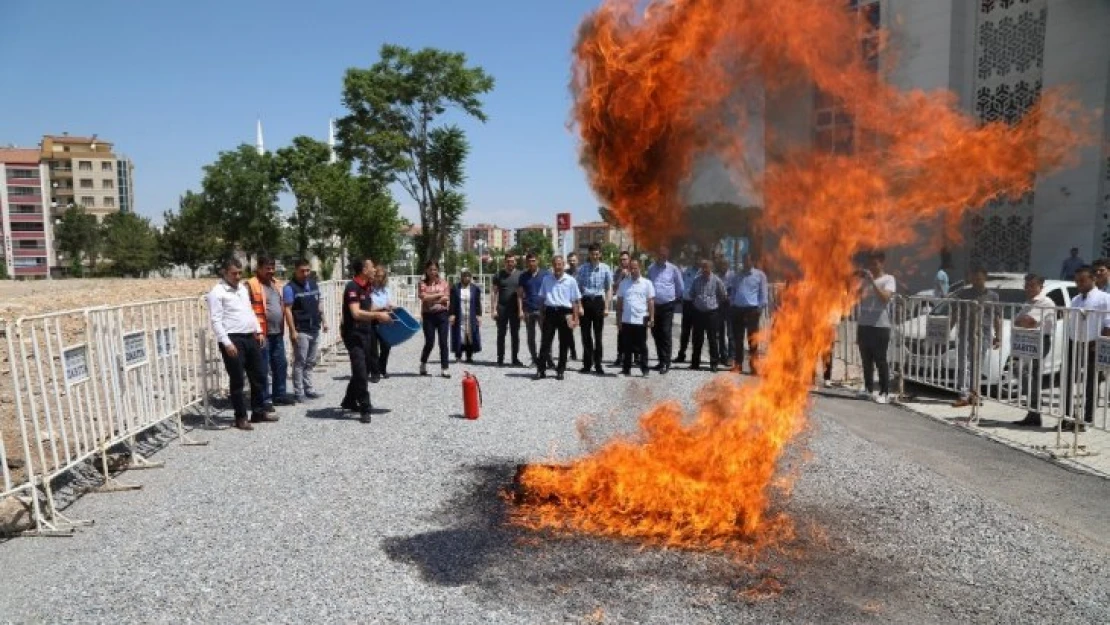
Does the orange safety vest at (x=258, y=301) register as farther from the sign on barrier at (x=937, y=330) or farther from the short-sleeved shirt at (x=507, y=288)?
the sign on barrier at (x=937, y=330)

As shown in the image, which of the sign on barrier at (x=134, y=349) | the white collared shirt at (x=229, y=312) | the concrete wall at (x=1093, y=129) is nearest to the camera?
the sign on barrier at (x=134, y=349)

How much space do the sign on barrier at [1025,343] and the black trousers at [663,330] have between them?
Answer: 16.6 feet

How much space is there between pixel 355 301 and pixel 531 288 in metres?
4.51

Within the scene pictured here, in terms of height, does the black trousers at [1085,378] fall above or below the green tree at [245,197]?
below

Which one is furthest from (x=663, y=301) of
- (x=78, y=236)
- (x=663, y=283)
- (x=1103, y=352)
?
(x=78, y=236)

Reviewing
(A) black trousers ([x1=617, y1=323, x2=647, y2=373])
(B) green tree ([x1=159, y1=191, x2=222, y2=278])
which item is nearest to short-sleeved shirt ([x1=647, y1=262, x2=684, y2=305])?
(A) black trousers ([x1=617, y1=323, x2=647, y2=373])

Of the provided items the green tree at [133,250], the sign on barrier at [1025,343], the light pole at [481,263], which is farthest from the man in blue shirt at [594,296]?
the green tree at [133,250]

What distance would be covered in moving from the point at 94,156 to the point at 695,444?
138171mm

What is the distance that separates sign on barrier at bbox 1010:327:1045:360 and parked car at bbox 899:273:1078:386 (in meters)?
0.33

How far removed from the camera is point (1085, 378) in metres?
7.21

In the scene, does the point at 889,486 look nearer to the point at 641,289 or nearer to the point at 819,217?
the point at 819,217

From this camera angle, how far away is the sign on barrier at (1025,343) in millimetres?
7699

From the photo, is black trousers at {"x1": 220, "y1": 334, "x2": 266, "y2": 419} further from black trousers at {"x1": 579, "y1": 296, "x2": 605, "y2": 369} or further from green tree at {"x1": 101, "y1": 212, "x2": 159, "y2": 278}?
green tree at {"x1": 101, "y1": 212, "x2": 159, "y2": 278}

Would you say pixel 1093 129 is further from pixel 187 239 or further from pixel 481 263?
pixel 187 239
